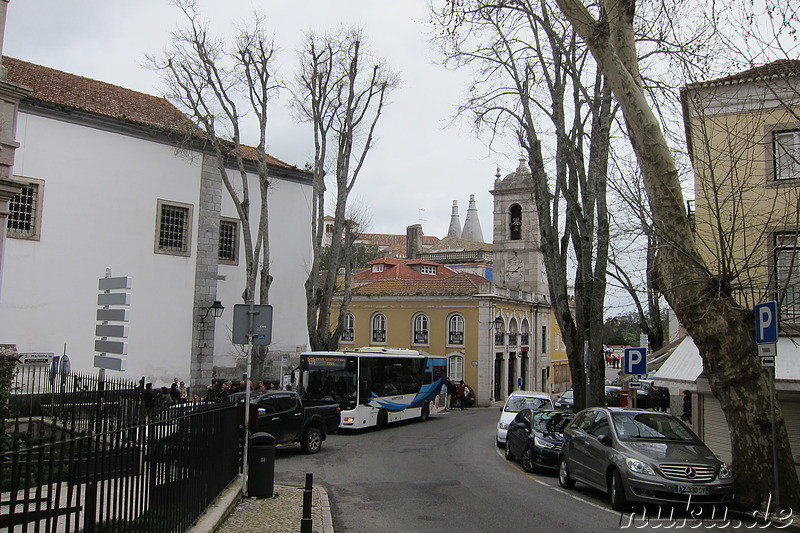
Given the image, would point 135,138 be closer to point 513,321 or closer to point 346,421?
point 346,421

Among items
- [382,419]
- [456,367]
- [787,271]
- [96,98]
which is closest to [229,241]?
[96,98]

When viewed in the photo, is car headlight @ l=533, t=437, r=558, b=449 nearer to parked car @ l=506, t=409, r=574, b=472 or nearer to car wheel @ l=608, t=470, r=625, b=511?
parked car @ l=506, t=409, r=574, b=472

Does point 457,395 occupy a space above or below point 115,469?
below

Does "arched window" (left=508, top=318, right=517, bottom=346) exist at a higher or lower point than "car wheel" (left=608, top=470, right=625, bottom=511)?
higher

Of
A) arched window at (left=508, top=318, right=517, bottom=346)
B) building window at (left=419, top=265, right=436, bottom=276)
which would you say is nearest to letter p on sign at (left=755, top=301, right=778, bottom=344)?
arched window at (left=508, top=318, right=517, bottom=346)

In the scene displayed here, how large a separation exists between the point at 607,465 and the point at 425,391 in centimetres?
2031

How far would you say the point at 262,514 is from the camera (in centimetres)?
1007

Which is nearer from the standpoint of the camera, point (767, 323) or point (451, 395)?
point (767, 323)

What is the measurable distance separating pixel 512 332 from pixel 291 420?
3564 cm

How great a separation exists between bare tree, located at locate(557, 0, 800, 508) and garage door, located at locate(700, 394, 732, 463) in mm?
5837

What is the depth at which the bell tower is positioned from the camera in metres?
56.9

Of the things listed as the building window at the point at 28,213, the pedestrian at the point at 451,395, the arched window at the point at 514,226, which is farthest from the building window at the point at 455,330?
the building window at the point at 28,213

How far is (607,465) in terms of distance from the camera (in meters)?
11.1

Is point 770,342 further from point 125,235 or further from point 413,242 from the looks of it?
point 413,242
